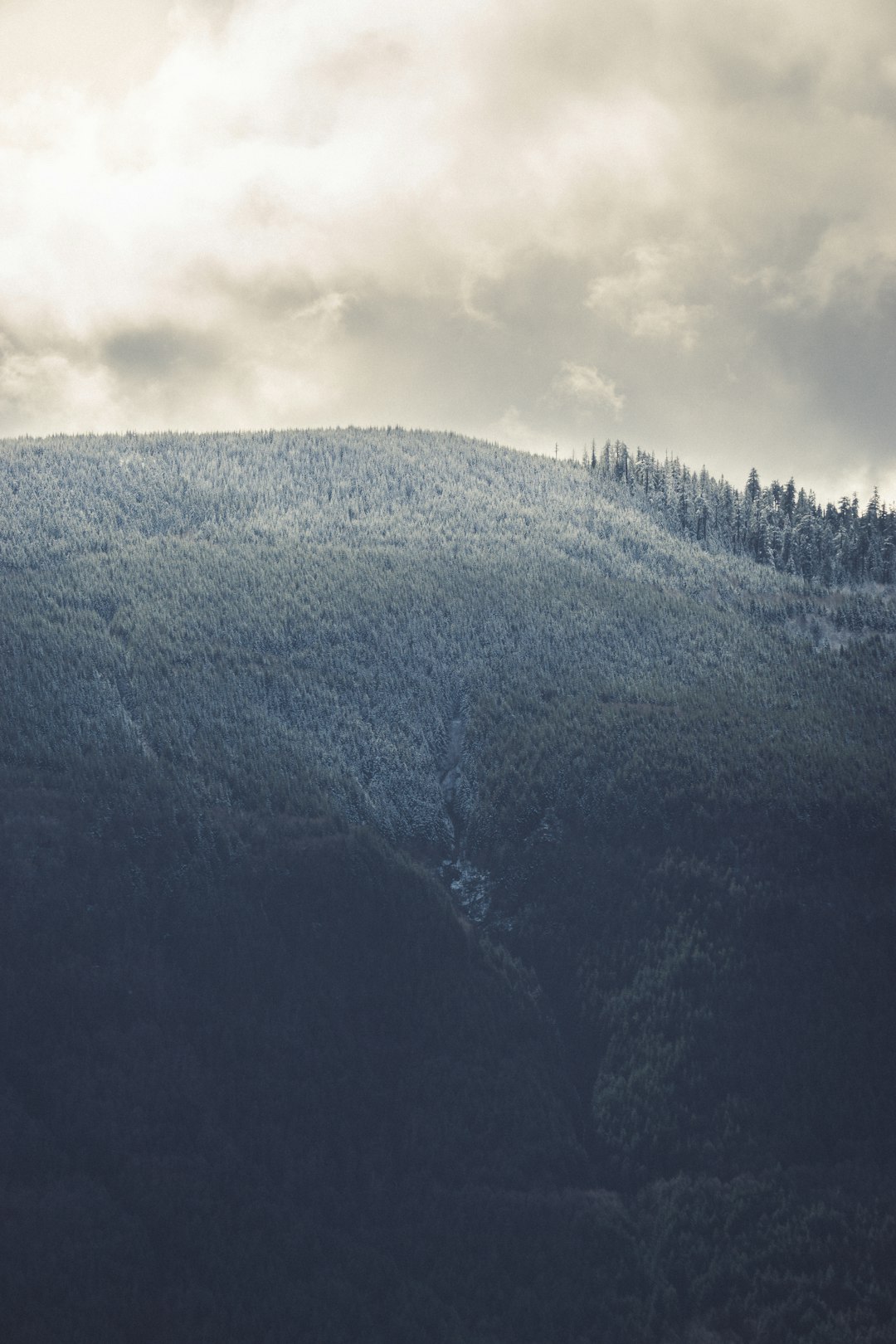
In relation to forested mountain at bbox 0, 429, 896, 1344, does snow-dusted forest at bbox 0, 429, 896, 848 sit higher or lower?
higher

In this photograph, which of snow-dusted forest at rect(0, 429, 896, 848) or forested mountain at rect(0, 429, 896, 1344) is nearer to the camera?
forested mountain at rect(0, 429, 896, 1344)

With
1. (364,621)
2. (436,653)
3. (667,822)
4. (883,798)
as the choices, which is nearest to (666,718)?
(667,822)

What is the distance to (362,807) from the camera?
5300 inches

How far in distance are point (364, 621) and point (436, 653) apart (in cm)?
1264

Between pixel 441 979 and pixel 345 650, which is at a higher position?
pixel 345 650

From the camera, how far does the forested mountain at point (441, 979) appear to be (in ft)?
297

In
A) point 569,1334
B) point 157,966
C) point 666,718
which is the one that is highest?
point 666,718

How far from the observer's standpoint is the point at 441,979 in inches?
4604

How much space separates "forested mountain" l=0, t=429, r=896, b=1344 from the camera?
90375mm

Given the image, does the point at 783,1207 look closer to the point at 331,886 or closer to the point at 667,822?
the point at 667,822

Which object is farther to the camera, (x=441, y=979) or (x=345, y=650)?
(x=345, y=650)

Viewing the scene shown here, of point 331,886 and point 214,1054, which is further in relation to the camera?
point 331,886

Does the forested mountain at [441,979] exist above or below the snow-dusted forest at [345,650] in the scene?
below

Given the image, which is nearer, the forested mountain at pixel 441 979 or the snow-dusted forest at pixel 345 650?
the forested mountain at pixel 441 979
